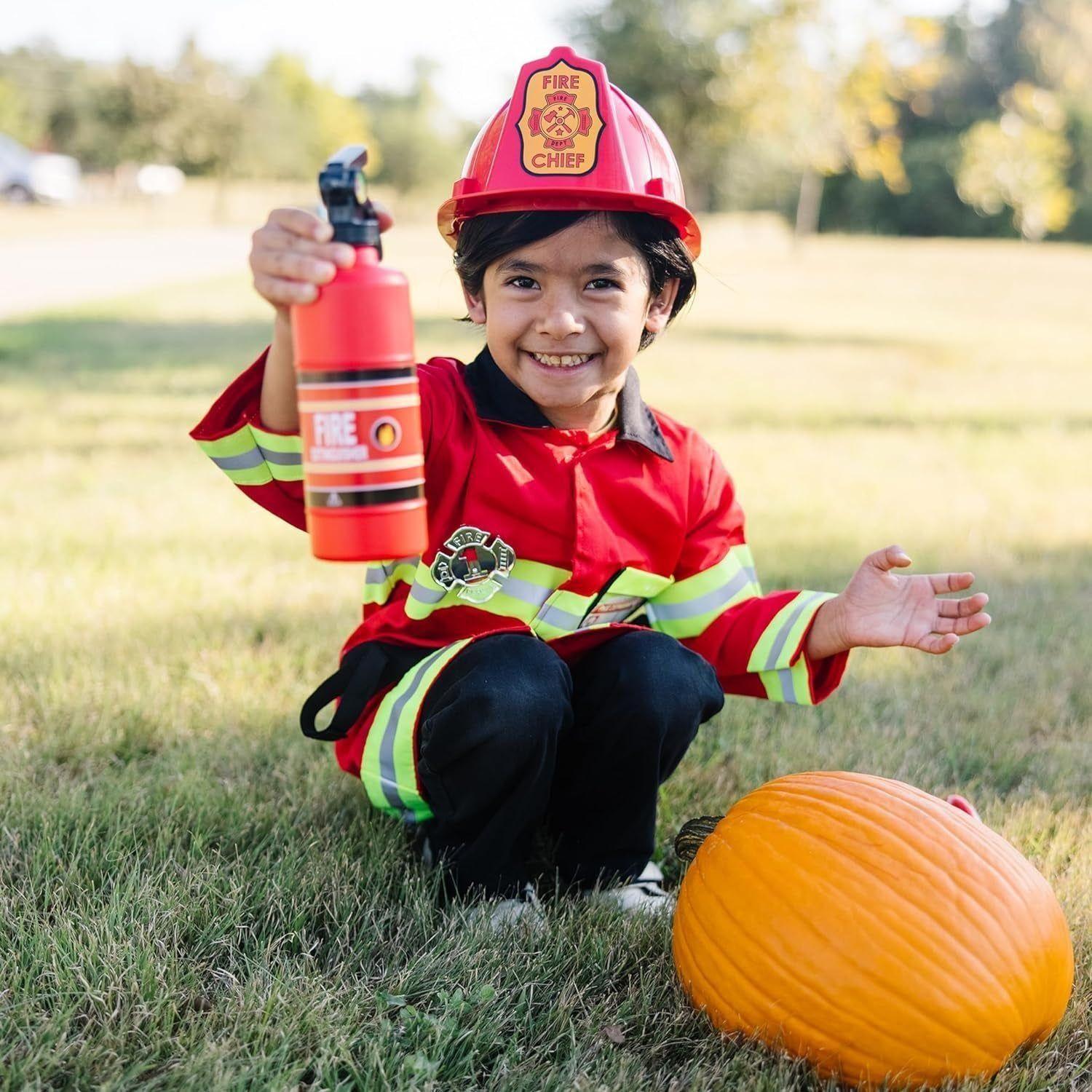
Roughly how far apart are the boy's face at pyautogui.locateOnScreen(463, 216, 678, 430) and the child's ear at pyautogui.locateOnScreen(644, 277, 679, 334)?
0.14m

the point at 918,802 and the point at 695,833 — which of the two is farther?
the point at 695,833

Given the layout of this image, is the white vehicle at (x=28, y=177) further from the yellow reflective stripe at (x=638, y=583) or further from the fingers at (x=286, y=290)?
the fingers at (x=286, y=290)

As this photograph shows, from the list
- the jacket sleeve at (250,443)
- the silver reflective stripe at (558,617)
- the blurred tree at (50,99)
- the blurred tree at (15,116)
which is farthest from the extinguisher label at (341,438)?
the blurred tree at (50,99)

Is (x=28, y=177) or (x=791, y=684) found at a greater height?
(x=28, y=177)

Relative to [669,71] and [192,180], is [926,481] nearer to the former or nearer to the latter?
[669,71]

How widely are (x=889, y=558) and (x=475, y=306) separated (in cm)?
101

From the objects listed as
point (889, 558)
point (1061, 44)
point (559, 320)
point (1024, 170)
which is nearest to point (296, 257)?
point (559, 320)

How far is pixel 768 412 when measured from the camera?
8258 millimetres

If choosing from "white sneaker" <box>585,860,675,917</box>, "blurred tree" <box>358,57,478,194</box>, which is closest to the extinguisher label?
"white sneaker" <box>585,860,675,917</box>

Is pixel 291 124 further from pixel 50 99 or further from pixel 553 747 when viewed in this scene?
pixel 553 747

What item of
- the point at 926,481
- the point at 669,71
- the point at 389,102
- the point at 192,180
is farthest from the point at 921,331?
the point at 389,102

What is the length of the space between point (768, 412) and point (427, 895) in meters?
6.33

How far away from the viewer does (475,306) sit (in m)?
2.60

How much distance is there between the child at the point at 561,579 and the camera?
2.32 m
